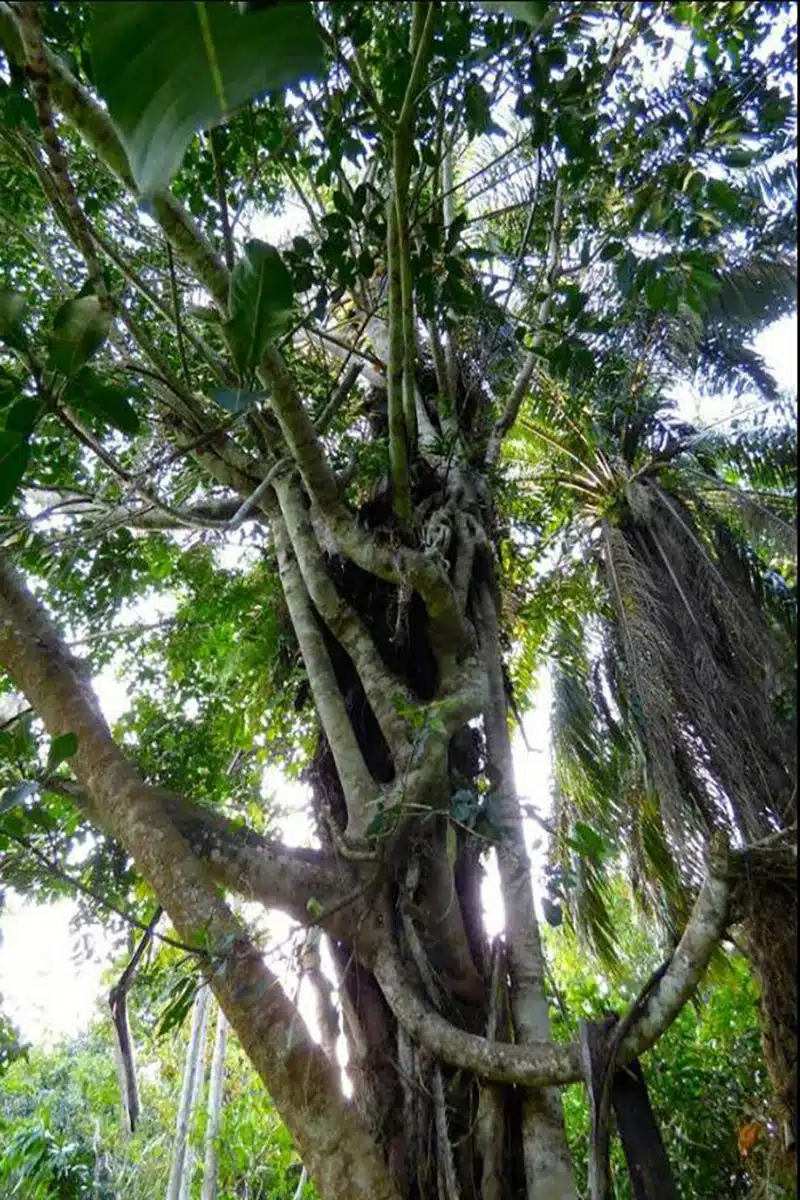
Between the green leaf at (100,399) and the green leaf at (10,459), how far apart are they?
0.50 ft

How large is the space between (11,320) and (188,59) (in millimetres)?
735

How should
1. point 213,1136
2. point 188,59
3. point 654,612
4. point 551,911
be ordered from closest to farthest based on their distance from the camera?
point 188,59
point 551,911
point 654,612
point 213,1136

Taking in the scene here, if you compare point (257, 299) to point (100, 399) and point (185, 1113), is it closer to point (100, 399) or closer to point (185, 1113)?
point (100, 399)

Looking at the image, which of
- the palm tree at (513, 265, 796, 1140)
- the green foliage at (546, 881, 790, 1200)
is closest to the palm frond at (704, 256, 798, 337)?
the palm tree at (513, 265, 796, 1140)

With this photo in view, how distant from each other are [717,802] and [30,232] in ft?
11.7

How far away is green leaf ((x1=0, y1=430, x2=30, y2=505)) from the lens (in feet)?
3.26

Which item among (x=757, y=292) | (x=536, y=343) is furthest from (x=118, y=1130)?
(x=757, y=292)

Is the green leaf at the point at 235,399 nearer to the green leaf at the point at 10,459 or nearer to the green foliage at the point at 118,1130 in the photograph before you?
the green leaf at the point at 10,459

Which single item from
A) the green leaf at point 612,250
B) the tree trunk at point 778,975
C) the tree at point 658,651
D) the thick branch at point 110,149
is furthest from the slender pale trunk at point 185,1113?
the green leaf at point 612,250

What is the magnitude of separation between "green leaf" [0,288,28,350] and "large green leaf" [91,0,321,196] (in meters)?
0.65

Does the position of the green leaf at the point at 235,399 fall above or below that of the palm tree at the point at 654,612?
below

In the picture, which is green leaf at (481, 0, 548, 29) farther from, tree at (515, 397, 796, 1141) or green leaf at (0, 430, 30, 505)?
tree at (515, 397, 796, 1141)

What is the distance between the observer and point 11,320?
3.62 feet

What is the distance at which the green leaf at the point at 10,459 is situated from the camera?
99cm
